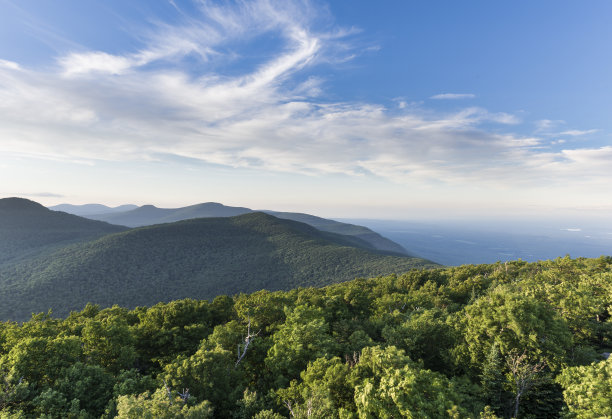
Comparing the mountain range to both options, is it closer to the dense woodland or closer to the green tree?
the dense woodland

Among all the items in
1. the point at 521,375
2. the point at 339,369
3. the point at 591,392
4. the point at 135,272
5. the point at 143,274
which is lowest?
the point at 143,274

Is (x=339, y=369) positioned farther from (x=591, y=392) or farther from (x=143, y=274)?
(x=143, y=274)

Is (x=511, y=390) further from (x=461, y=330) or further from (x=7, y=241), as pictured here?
(x=7, y=241)

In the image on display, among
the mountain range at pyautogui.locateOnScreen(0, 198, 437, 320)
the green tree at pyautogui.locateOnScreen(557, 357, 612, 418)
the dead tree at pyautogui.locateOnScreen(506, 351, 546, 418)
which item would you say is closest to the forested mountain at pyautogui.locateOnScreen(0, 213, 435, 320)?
the mountain range at pyautogui.locateOnScreen(0, 198, 437, 320)

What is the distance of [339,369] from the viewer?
1911 centimetres

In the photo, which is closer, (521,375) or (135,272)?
(521,375)

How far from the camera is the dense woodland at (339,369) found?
50.0 feet

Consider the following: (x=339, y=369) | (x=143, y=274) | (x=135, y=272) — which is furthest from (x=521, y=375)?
(x=135, y=272)

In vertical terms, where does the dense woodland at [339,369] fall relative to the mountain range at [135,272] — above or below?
above

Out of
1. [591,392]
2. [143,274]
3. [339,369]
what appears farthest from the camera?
[143,274]

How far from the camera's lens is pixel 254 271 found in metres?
179

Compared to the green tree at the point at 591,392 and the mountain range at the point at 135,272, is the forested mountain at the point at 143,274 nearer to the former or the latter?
the mountain range at the point at 135,272

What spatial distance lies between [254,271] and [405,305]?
14735cm

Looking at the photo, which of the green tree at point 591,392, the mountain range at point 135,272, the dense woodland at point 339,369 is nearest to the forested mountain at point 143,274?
the mountain range at point 135,272
